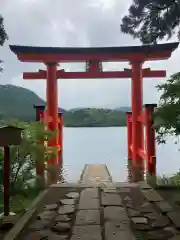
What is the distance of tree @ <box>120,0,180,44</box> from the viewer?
446 centimetres

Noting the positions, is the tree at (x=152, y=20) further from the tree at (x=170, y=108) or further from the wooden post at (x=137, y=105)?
the wooden post at (x=137, y=105)

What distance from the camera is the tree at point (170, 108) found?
4836mm

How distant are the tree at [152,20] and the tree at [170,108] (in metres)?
0.72

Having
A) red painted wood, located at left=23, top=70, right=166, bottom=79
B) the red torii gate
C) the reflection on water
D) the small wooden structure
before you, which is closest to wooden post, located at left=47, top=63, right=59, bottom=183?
the red torii gate

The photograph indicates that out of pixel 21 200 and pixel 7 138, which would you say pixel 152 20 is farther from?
pixel 21 200

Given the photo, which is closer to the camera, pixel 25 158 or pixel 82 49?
pixel 25 158

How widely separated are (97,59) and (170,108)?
21.3ft

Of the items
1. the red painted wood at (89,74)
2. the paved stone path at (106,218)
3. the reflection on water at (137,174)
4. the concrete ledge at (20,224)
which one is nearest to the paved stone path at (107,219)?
the paved stone path at (106,218)

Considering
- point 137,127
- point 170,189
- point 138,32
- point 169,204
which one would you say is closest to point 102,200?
point 169,204

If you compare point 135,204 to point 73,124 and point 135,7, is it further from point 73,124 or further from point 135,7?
point 73,124

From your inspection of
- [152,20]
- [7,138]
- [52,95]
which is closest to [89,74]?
[52,95]

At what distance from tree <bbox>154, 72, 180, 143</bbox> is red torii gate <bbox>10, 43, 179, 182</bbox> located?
5.66 meters

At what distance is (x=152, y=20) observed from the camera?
4.69 meters

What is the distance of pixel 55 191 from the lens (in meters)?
5.80
